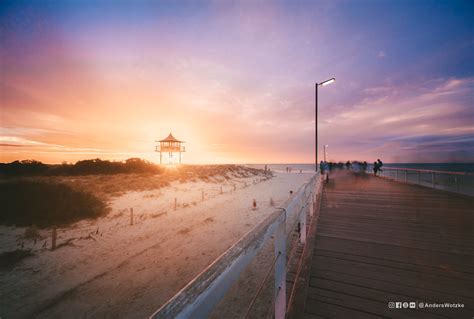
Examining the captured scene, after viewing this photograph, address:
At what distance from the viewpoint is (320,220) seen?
5508 millimetres

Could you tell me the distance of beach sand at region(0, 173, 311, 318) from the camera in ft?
18.2

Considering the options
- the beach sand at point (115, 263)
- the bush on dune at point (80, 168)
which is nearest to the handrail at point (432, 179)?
the beach sand at point (115, 263)

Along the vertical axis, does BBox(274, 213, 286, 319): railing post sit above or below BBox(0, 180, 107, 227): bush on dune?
above

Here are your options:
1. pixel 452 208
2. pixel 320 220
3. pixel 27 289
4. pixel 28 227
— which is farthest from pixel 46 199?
pixel 452 208

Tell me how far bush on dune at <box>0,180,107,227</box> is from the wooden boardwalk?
14.9 meters

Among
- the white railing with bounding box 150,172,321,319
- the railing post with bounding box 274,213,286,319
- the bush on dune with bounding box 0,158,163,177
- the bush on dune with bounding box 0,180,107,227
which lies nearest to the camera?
the white railing with bounding box 150,172,321,319

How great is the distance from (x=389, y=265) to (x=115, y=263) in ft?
30.3

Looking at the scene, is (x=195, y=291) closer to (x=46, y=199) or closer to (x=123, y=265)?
(x=123, y=265)

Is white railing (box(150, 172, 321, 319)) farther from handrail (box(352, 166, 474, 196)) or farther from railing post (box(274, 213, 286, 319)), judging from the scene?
handrail (box(352, 166, 474, 196))

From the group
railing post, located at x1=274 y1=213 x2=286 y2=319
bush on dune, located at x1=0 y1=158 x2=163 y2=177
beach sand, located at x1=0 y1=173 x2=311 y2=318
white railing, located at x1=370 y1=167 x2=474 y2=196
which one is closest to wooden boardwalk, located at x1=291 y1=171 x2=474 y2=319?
railing post, located at x1=274 y1=213 x2=286 y2=319

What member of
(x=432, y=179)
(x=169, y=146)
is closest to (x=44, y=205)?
(x=432, y=179)

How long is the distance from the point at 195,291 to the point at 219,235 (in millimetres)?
10053

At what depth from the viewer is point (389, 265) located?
3.15 metres

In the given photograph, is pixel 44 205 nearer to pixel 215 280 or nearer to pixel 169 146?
pixel 215 280
